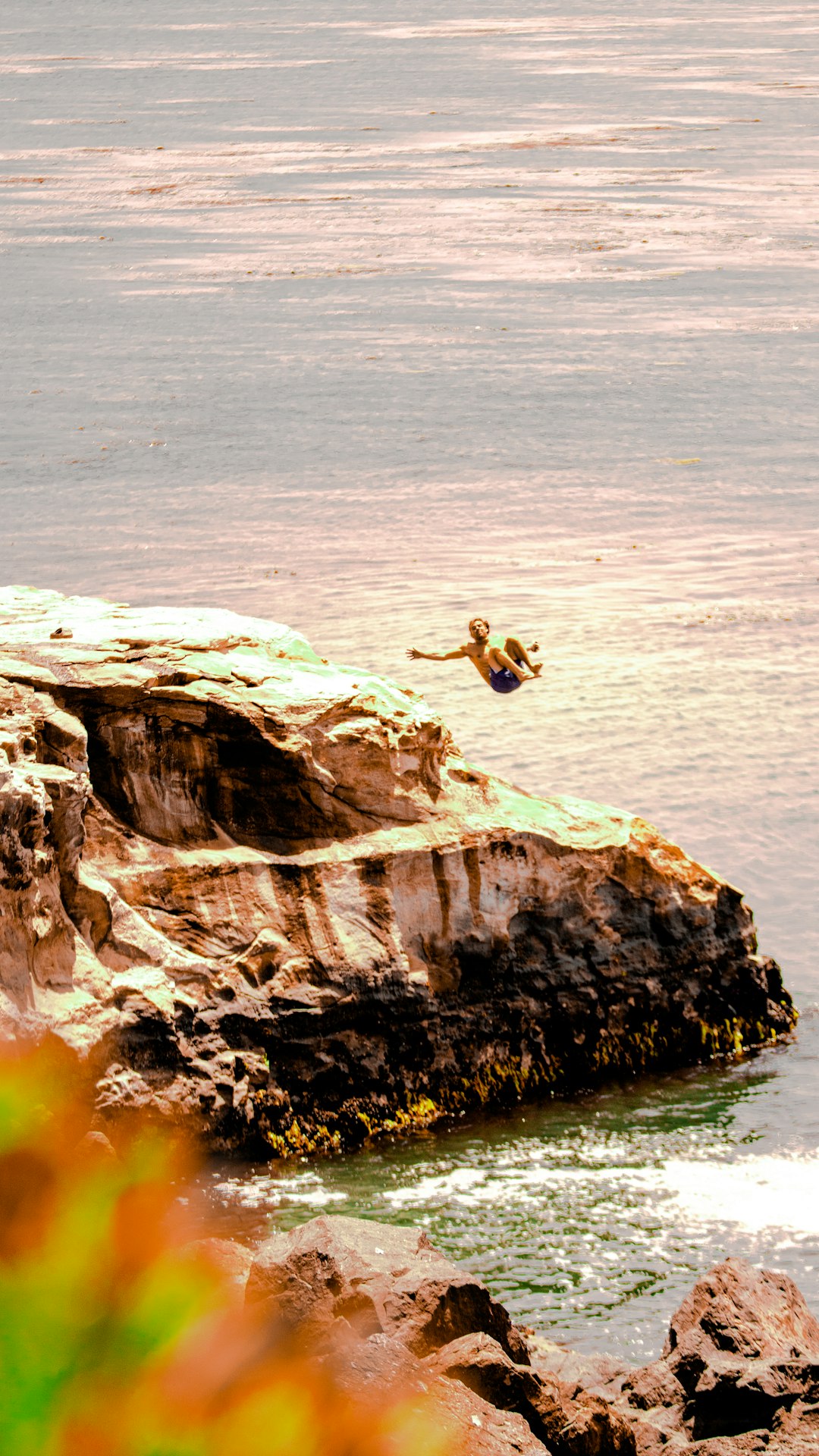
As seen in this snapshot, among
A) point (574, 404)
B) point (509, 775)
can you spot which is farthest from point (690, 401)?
point (509, 775)

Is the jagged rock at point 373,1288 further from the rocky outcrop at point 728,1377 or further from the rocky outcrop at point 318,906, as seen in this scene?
the rocky outcrop at point 318,906

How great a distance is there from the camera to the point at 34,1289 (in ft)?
11.5

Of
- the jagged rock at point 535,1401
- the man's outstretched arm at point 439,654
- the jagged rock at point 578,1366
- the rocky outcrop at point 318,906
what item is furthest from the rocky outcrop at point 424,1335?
the man's outstretched arm at point 439,654

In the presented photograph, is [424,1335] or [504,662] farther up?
[504,662]

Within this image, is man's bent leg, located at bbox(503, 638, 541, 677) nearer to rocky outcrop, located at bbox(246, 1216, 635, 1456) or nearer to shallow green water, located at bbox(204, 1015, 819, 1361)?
shallow green water, located at bbox(204, 1015, 819, 1361)

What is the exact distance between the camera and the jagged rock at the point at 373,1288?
26.9ft

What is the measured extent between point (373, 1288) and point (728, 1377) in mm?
1717

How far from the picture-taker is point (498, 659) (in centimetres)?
1723

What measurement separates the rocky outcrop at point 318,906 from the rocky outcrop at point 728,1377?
12.9ft

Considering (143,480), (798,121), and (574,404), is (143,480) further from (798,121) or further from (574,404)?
(798,121)

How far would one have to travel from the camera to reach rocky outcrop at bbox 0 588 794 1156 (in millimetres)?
13117

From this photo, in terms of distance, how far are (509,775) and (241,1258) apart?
10574 millimetres

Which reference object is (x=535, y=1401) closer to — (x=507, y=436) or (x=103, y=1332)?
(x=103, y=1332)

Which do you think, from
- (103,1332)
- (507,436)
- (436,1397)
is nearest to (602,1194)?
(436,1397)
